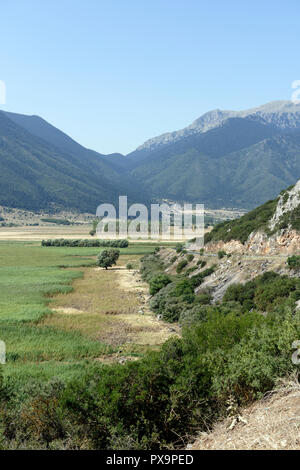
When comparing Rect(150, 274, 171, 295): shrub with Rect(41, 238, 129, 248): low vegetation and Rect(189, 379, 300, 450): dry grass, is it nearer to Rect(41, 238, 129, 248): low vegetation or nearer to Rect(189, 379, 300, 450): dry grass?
Rect(189, 379, 300, 450): dry grass

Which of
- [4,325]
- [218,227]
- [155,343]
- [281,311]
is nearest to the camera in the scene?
[281,311]

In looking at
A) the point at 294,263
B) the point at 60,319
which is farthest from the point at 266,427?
the point at 60,319

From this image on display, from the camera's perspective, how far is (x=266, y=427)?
517 inches

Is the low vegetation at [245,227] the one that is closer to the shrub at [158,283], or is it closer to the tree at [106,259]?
the shrub at [158,283]

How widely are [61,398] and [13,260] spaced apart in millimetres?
90634

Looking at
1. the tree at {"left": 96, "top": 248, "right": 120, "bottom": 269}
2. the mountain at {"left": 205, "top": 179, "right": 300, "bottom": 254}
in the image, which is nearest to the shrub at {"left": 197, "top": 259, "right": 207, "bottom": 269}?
the mountain at {"left": 205, "top": 179, "right": 300, "bottom": 254}

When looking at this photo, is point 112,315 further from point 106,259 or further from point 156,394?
point 106,259

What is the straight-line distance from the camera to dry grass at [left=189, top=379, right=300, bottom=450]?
1227 centimetres

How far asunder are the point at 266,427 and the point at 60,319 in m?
34.1

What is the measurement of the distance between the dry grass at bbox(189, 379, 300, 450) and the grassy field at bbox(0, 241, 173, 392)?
1261 centimetres

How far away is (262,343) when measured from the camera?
18500mm

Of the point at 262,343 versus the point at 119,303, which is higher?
the point at 262,343

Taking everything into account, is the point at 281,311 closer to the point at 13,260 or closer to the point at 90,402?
the point at 90,402
